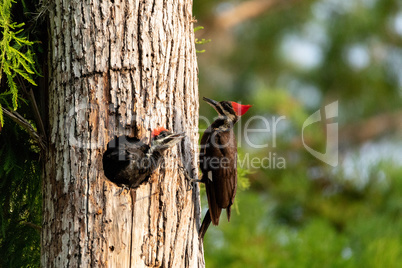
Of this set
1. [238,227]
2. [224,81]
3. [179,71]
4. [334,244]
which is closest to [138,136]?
[179,71]

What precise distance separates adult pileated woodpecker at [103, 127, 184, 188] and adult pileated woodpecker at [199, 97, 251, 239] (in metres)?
0.72

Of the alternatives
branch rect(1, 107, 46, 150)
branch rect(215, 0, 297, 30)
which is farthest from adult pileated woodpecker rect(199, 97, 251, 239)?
branch rect(215, 0, 297, 30)

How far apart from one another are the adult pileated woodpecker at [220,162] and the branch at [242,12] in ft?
14.0

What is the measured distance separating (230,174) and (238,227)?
2.14 meters

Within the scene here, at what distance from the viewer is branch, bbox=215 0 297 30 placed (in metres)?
8.25

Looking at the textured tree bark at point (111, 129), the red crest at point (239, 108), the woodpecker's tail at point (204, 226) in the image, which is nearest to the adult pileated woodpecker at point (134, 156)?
the textured tree bark at point (111, 129)

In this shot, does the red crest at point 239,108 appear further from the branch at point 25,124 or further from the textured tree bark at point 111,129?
the branch at point 25,124

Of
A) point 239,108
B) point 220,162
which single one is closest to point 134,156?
point 220,162

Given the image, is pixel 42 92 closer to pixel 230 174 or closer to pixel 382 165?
pixel 230 174

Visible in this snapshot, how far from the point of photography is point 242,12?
845 cm

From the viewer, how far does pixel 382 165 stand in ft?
20.5

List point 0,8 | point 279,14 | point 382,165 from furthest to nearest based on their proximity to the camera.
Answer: point 279,14 → point 382,165 → point 0,8

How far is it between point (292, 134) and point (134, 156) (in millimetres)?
3366

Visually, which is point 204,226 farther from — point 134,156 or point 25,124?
point 25,124
